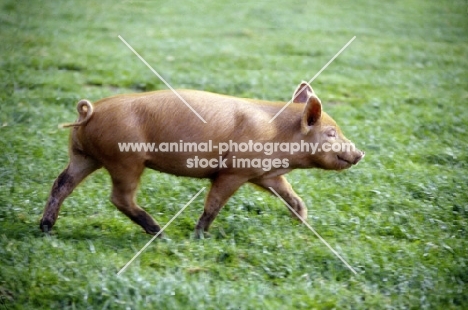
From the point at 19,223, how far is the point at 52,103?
12.6 feet

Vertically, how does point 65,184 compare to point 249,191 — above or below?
above

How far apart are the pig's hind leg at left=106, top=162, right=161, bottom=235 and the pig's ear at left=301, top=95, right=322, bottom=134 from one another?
4.58 ft

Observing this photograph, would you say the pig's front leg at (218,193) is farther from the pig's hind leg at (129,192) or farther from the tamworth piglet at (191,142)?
the pig's hind leg at (129,192)

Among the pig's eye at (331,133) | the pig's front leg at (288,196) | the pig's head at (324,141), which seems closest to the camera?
the pig's head at (324,141)

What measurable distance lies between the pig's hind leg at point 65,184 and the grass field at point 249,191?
131 mm

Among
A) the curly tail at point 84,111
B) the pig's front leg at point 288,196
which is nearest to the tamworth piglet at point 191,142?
the curly tail at point 84,111

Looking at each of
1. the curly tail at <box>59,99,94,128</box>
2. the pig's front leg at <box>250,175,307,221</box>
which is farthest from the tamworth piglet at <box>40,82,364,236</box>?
the pig's front leg at <box>250,175,307,221</box>

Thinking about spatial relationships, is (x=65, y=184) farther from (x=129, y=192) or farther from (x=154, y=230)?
(x=154, y=230)

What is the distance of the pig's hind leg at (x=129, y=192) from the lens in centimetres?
566

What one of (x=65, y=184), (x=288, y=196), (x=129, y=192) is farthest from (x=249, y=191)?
(x=65, y=184)

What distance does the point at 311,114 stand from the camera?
6000 mm

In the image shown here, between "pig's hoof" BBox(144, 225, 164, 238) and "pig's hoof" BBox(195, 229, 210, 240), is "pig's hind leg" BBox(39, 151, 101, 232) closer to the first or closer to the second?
"pig's hoof" BBox(144, 225, 164, 238)

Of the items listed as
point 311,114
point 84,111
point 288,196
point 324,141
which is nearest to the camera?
point 84,111

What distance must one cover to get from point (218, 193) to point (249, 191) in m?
1.19
